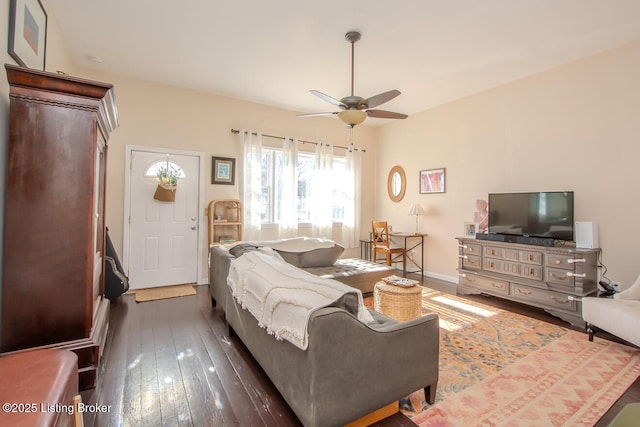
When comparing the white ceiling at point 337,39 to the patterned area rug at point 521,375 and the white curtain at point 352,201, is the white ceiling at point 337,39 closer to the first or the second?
the white curtain at point 352,201

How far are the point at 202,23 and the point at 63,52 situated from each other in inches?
66.0

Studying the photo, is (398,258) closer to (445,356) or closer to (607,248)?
(607,248)

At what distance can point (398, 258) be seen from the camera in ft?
19.2

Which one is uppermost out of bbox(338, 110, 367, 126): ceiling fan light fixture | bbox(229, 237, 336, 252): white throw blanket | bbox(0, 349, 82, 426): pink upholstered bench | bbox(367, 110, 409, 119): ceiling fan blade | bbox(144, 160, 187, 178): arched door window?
bbox(367, 110, 409, 119): ceiling fan blade

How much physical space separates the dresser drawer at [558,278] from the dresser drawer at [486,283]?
47 cm

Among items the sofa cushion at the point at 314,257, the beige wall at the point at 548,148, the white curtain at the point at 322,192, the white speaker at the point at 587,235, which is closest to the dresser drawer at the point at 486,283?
the beige wall at the point at 548,148

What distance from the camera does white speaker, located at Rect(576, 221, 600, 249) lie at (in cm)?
332

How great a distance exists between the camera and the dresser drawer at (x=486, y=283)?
3.81 meters

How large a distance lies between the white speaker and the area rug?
15.8 feet

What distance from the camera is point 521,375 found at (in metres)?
2.18

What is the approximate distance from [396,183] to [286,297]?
193 inches

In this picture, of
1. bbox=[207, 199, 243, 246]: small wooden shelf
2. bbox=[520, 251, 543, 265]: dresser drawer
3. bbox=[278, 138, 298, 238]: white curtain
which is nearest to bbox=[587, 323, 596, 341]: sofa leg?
bbox=[520, 251, 543, 265]: dresser drawer

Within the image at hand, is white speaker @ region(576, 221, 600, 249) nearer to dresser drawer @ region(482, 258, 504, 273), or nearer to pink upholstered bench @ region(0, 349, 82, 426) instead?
dresser drawer @ region(482, 258, 504, 273)

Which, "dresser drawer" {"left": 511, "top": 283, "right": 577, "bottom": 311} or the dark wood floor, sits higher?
"dresser drawer" {"left": 511, "top": 283, "right": 577, "bottom": 311}
